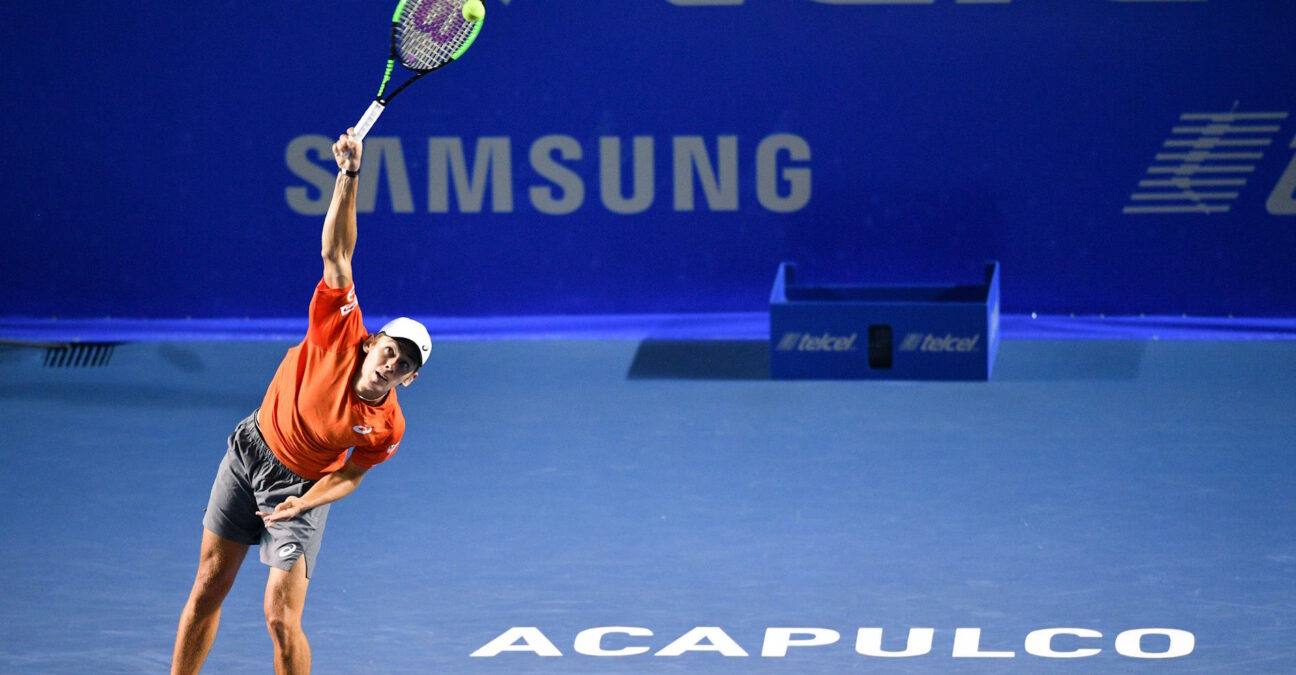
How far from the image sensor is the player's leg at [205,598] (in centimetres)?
530

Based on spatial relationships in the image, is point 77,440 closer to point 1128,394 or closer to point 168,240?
point 168,240

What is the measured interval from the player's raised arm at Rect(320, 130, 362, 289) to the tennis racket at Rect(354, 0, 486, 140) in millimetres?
799

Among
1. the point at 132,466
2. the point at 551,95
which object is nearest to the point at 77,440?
the point at 132,466

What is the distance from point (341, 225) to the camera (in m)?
5.10

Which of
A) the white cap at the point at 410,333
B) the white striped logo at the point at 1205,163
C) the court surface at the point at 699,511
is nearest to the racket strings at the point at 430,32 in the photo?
the white cap at the point at 410,333

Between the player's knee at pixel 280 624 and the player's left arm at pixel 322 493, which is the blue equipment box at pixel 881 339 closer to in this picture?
the player's left arm at pixel 322 493

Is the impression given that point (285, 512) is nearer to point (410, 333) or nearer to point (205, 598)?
point (205, 598)

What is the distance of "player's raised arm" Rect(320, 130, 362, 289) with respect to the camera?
4.99m

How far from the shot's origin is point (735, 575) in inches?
266

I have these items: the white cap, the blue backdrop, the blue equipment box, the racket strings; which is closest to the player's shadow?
the blue equipment box

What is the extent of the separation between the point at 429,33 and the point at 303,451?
147 cm

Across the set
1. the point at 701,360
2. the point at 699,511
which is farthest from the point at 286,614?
the point at 701,360

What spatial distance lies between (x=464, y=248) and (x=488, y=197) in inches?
14.7

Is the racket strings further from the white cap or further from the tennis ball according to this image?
the white cap
